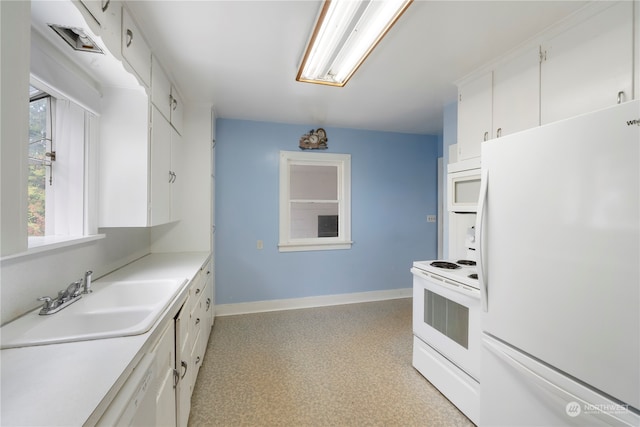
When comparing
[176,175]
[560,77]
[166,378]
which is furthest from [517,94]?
[176,175]

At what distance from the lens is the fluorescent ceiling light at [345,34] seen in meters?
1.28

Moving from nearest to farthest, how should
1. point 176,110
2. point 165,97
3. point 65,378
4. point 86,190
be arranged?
1. point 65,378
2. point 86,190
3. point 165,97
4. point 176,110

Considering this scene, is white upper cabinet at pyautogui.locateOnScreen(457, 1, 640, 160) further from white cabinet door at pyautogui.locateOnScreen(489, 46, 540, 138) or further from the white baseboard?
the white baseboard

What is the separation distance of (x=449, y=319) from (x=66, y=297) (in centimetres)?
219

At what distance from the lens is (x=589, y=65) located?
137 centimetres

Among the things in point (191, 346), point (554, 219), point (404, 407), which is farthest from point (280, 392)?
point (554, 219)

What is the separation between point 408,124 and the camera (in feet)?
11.1

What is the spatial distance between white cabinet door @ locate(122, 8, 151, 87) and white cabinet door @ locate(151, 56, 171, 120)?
0.25ft

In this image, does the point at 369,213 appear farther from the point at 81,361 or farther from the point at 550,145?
the point at 81,361

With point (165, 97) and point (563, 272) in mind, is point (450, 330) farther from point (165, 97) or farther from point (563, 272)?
point (165, 97)

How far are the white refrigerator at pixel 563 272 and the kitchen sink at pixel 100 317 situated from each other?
1.60m

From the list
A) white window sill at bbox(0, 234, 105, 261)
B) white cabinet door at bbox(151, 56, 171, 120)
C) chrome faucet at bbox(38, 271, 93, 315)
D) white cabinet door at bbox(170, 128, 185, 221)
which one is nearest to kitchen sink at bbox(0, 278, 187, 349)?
chrome faucet at bbox(38, 271, 93, 315)

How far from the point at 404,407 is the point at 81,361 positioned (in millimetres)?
1817

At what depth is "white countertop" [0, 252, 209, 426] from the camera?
57 centimetres
